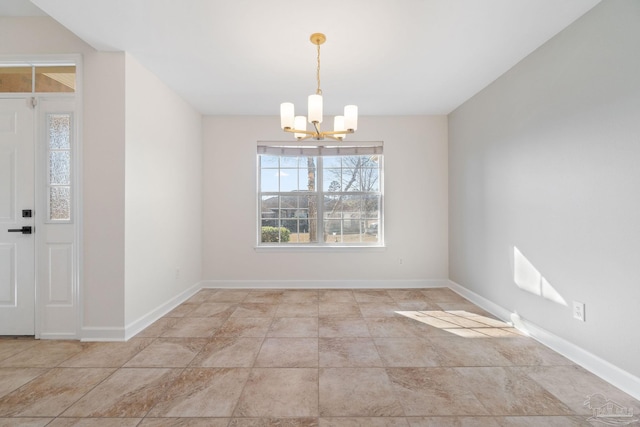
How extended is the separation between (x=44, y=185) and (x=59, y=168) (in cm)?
20

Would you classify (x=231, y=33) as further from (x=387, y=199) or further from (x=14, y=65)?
(x=387, y=199)

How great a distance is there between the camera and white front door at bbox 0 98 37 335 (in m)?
2.61

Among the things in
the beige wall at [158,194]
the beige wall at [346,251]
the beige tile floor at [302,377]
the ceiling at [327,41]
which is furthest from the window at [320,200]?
the beige tile floor at [302,377]

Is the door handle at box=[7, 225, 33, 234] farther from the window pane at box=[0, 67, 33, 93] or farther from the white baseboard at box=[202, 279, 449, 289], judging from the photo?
the white baseboard at box=[202, 279, 449, 289]

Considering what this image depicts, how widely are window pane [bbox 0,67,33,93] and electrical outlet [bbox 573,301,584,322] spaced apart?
5.03 m

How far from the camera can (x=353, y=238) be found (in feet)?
14.6

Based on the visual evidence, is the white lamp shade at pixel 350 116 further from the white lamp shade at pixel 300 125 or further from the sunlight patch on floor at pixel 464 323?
the sunlight patch on floor at pixel 464 323

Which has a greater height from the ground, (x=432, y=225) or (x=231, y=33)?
(x=231, y=33)

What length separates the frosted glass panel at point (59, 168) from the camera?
264 centimetres

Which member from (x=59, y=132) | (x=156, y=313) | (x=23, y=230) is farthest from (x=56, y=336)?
(x=59, y=132)

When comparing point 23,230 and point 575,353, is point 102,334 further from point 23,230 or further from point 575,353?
point 575,353

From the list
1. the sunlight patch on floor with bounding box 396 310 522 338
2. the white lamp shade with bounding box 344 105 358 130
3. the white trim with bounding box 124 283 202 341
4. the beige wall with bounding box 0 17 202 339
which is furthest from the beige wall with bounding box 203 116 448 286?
the white lamp shade with bounding box 344 105 358 130

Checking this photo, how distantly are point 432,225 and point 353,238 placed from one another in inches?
47.7

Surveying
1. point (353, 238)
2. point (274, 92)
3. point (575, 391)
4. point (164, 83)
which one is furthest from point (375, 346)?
point (164, 83)
